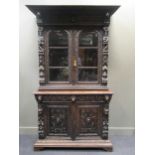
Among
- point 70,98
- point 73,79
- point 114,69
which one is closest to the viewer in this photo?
point 70,98

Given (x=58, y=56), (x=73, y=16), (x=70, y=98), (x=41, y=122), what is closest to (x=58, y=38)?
(x=58, y=56)

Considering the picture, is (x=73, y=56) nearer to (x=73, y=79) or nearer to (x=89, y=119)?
(x=73, y=79)

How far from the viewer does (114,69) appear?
4.02 meters

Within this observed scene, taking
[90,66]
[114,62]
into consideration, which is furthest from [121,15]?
[90,66]

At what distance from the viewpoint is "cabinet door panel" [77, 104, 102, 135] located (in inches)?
136

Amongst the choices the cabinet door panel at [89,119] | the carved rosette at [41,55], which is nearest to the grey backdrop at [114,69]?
the carved rosette at [41,55]

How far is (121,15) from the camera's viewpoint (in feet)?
13.0

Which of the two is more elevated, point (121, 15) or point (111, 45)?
point (121, 15)

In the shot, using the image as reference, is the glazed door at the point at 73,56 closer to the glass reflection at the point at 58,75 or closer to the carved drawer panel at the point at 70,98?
the glass reflection at the point at 58,75

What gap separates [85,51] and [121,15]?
973mm

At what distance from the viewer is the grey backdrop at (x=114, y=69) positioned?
13.0 ft

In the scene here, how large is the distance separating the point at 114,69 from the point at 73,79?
860 millimetres
